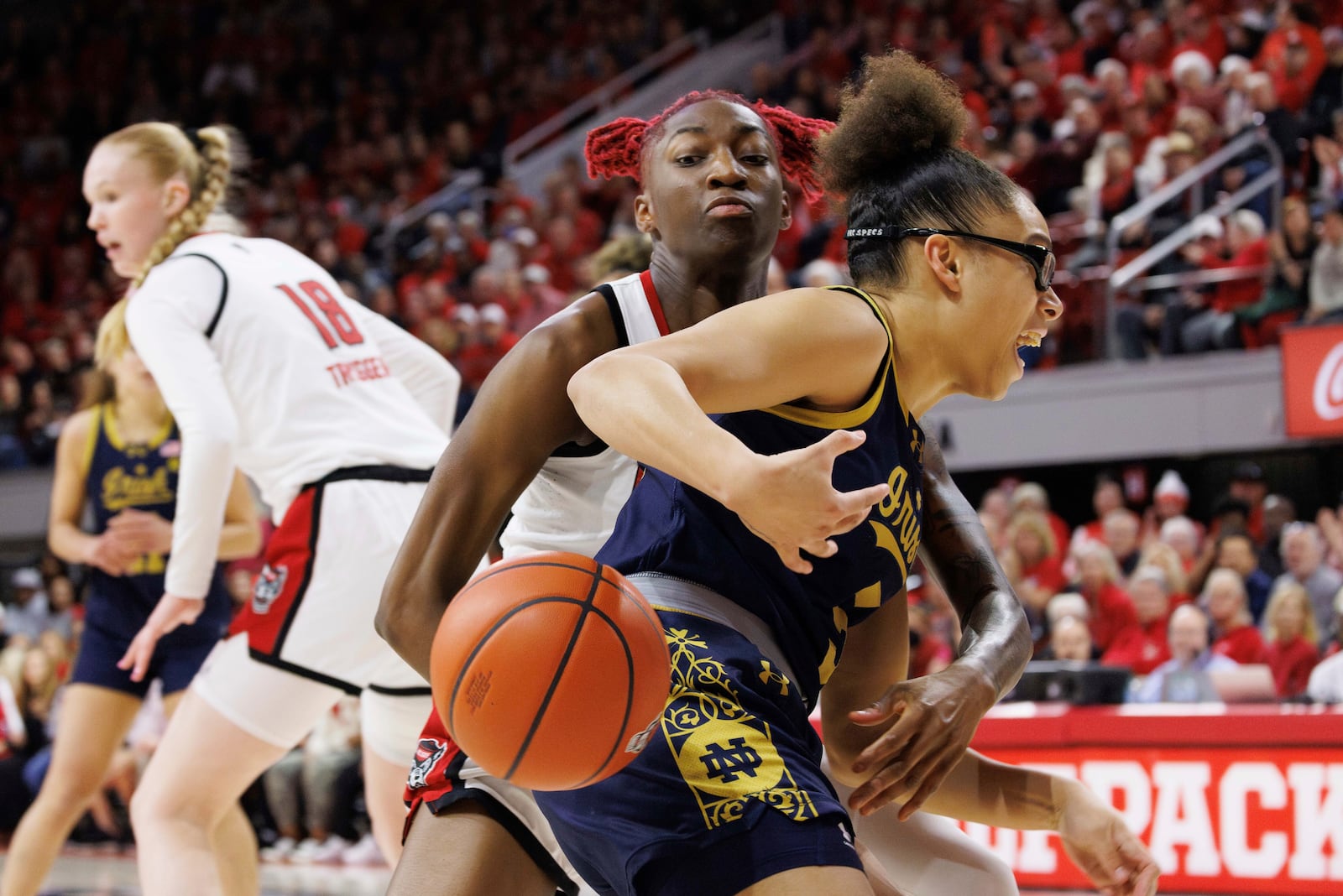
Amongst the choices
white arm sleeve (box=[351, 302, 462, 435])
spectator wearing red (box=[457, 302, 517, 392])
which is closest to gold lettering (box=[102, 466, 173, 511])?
white arm sleeve (box=[351, 302, 462, 435])

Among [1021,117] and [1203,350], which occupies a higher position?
[1021,117]

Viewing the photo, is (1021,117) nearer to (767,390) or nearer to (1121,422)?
(1121,422)

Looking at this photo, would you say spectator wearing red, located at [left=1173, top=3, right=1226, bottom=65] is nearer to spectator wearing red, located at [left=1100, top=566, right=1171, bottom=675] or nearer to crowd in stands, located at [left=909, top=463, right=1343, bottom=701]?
crowd in stands, located at [left=909, top=463, right=1343, bottom=701]

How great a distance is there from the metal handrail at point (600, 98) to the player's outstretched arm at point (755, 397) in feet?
50.2

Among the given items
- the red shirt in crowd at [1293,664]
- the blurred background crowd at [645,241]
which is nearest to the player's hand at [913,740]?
the blurred background crowd at [645,241]

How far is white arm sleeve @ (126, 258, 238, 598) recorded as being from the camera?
3.47 m

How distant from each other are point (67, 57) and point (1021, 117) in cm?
1442

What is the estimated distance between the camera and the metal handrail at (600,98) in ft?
55.5

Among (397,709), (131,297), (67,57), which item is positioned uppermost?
(67,57)

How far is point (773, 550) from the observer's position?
2109 mm

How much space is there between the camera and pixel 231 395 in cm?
366

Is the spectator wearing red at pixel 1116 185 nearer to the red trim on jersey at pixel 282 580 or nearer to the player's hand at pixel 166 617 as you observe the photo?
the red trim on jersey at pixel 282 580

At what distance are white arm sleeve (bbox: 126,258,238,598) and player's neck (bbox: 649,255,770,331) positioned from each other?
1.34m

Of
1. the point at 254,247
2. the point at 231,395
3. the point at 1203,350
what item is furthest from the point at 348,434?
the point at 1203,350
